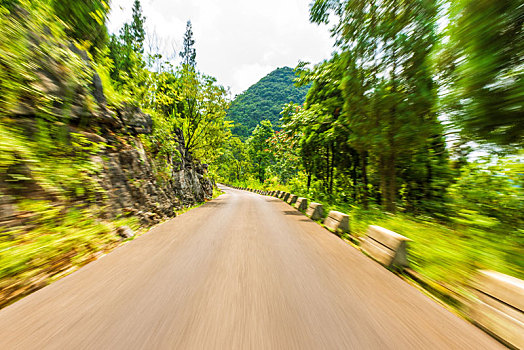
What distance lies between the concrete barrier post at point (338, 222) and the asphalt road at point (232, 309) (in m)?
1.69

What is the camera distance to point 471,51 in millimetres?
3139

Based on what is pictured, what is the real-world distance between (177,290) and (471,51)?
549 centimetres

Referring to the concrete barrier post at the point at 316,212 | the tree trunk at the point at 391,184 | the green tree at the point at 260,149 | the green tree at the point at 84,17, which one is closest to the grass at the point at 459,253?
the tree trunk at the point at 391,184

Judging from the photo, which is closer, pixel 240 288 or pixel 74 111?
pixel 240 288

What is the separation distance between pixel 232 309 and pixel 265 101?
68.9 meters

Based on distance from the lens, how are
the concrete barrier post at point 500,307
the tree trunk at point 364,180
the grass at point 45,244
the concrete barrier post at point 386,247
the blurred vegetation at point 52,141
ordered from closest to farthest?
1. the concrete barrier post at point 500,307
2. the grass at point 45,244
3. the blurred vegetation at point 52,141
4. the concrete barrier post at point 386,247
5. the tree trunk at point 364,180

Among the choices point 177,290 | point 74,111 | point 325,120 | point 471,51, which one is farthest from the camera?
point 325,120

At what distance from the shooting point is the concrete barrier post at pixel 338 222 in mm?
5539

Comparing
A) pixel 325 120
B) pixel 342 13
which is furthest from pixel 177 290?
pixel 342 13

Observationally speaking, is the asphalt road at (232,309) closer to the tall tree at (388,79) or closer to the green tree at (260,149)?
the tall tree at (388,79)

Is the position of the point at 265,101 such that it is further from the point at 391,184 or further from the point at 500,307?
the point at 500,307

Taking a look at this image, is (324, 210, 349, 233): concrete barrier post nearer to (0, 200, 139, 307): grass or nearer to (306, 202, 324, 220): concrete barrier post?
(306, 202, 324, 220): concrete barrier post

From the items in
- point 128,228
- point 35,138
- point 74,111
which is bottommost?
point 128,228

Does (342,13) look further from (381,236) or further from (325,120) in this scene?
(381,236)
